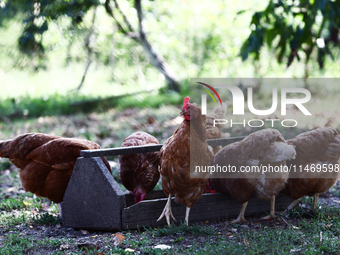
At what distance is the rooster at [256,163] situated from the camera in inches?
95.0

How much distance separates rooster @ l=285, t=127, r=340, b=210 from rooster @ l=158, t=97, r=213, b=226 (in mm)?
756

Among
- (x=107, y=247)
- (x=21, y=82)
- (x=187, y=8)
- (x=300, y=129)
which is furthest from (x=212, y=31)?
(x=107, y=247)

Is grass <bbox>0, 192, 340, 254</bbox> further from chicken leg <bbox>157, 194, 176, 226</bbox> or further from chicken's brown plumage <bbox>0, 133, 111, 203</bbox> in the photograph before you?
chicken's brown plumage <bbox>0, 133, 111, 203</bbox>

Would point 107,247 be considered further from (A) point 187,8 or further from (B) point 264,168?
(A) point 187,8

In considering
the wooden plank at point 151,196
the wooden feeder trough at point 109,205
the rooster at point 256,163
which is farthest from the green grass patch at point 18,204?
the rooster at point 256,163

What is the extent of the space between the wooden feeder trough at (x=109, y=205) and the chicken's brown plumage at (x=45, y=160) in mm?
164

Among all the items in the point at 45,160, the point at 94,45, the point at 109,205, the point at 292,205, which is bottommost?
the point at 292,205

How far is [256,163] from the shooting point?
Result: 2.46 meters

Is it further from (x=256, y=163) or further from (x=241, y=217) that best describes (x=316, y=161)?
(x=241, y=217)

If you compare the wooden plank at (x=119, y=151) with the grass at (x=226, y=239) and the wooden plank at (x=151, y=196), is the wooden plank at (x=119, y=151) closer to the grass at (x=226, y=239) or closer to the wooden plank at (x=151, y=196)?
the wooden plank at (x=151, y=196)

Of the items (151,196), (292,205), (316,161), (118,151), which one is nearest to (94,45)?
(118,151)

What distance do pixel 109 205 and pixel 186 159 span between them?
64 centimetres

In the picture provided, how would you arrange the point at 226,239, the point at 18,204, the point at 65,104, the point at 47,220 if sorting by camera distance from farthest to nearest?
1. the point at 65,104
2. the point at 18,204
3. the point at 47,220
4. the point at 226,239

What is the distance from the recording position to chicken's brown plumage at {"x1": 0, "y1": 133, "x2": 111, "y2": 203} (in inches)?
104
